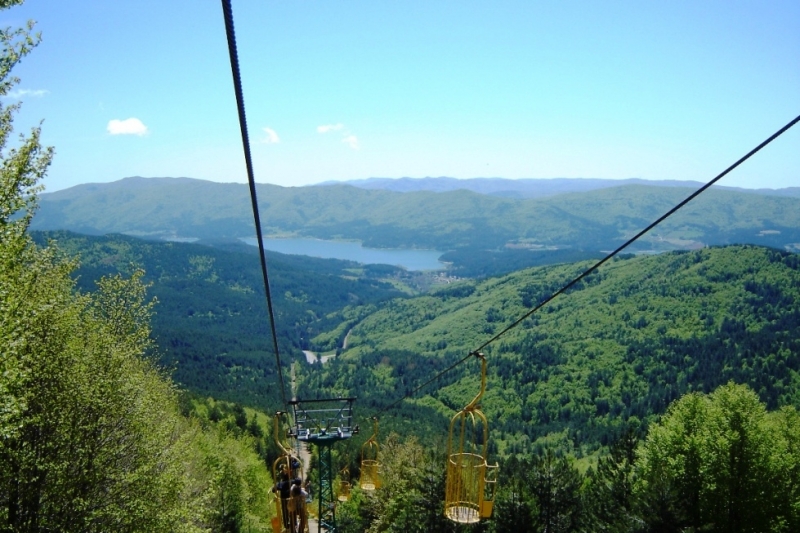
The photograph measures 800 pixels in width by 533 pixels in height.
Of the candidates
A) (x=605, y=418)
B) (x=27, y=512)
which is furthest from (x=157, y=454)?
(x=605, y=418)

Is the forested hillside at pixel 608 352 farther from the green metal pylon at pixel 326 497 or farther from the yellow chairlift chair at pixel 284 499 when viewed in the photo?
the yellow chairlift chair at pixel 284 499

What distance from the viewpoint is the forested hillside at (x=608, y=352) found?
351 feet

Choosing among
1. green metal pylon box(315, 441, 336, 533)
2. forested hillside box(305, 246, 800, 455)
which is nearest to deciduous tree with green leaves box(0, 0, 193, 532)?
green metal pylon box(315, 441, 336, 533)

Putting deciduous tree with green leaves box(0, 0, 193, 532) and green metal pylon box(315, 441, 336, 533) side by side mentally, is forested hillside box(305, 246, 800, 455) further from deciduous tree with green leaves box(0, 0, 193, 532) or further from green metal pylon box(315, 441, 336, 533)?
deciduous tree with green leaves box(0, 0, 193, 532)

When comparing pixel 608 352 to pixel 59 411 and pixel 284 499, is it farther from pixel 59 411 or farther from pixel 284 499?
pixel 59 411

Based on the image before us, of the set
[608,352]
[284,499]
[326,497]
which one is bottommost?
[608,352]

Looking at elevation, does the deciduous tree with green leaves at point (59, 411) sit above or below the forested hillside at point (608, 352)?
above

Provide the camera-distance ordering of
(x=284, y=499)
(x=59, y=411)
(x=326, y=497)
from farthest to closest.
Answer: (x=326, y=497) < (x=59, y=411) < (x=284, y=499)

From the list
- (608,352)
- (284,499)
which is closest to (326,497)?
(284,499)

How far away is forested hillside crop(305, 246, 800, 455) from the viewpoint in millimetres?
106875

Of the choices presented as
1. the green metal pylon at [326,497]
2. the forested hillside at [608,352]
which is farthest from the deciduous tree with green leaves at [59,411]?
the forested hillside at [608,352]

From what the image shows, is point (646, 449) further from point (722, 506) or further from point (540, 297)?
point (540, 297)

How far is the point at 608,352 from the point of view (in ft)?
456

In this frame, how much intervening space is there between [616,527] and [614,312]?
14576 centimetres
